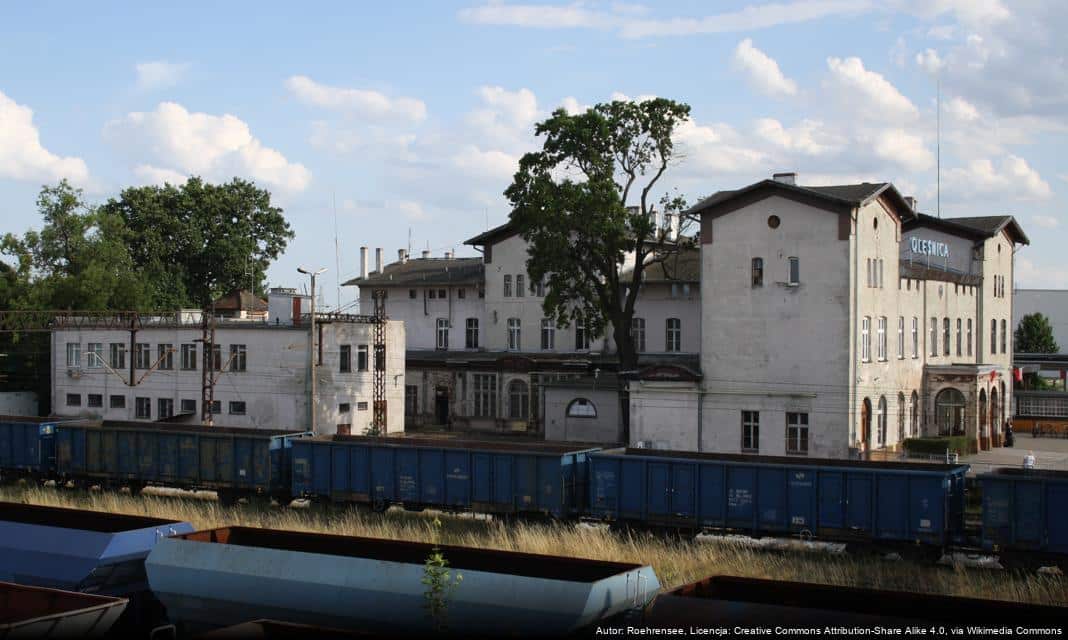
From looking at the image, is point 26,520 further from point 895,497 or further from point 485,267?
point 485,267

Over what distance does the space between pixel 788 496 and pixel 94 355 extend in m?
42.6

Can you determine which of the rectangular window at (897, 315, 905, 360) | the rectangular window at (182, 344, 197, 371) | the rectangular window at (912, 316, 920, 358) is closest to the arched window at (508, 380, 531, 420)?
the rectangular window at (182, 344, 197, 371)

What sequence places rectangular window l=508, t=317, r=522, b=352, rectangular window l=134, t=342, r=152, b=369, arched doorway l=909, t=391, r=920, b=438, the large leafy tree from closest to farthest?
1. arched doorway l=909, t=391, r=920, b=438
2. rectangular window l=134, t=342, r=152, b=369
3. rectangular window l=508, t=317, r=522, b=352
4. the large leafy tree

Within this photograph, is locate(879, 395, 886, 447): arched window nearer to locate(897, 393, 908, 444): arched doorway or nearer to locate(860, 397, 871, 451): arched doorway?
locate(860, 397, 871, 451): arched doorway

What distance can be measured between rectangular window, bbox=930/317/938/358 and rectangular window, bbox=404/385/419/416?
2781cm

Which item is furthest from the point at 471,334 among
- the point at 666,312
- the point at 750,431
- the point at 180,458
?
the point at 180,458

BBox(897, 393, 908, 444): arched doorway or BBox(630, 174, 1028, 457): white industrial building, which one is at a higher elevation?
BBox(630, 174, 1028, 457): white industrial building

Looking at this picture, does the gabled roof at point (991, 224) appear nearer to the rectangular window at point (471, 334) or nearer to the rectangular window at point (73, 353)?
the rectangular window at point (471, 334)

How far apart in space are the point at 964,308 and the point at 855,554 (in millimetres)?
33368

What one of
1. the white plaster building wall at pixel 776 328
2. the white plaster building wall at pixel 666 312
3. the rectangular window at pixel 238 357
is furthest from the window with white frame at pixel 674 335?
the rectangular window at pixel 238 357

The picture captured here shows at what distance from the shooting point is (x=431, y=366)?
60.8 meters

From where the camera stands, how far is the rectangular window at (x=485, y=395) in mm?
58562

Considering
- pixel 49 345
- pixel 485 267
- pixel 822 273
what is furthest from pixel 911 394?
pixel 49 345

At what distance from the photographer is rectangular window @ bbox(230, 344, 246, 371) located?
5162 cm
